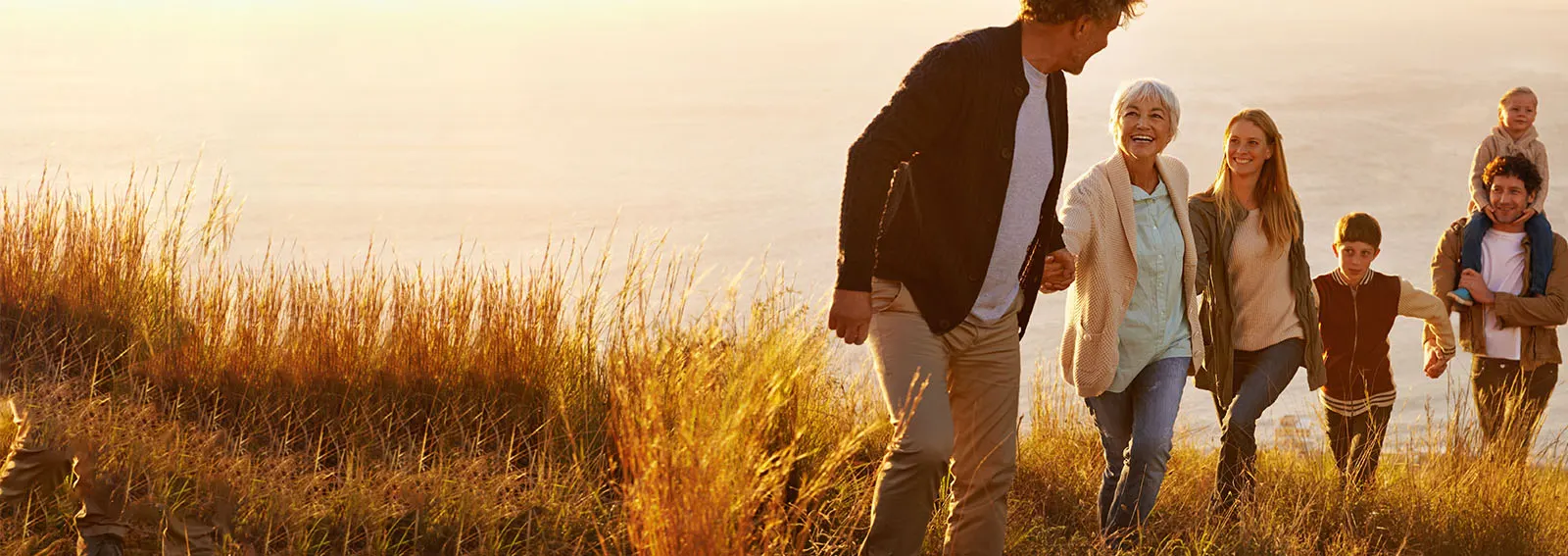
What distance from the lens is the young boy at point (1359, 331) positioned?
472 cm

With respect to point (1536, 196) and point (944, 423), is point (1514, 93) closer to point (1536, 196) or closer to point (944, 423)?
point (1536, 196)

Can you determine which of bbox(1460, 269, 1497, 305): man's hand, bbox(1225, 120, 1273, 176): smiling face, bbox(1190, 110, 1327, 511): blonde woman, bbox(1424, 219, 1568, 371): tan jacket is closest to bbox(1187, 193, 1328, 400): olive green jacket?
bbox(1190, 110, 1327, 511): blonde woman

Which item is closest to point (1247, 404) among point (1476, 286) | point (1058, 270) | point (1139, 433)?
point (1139, 433)

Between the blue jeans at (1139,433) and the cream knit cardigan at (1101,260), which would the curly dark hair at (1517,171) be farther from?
the cream knit cardigan at (1101,260)

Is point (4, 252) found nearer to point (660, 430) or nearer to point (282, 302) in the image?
point (282, 302)

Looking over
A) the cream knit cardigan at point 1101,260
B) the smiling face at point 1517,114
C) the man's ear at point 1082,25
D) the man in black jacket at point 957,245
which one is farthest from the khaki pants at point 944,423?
the smiling face at point 1517,114

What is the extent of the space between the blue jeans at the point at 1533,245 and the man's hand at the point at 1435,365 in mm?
464

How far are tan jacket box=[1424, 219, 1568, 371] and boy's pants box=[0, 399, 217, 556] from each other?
14.0 feet

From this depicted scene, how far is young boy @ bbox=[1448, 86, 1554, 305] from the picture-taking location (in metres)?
5.21

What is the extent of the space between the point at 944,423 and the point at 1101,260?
4.16 ft

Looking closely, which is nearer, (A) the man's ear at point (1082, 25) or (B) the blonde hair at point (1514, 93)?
(A) the man's ear at point (1082, 25)

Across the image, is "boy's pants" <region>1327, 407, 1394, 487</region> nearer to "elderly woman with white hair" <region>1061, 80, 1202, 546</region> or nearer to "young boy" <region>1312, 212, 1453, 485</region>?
"young boy" <region>1312, 212, 1453, 485</region>

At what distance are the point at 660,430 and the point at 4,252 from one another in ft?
13.9

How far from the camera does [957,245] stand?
3.00 metres
